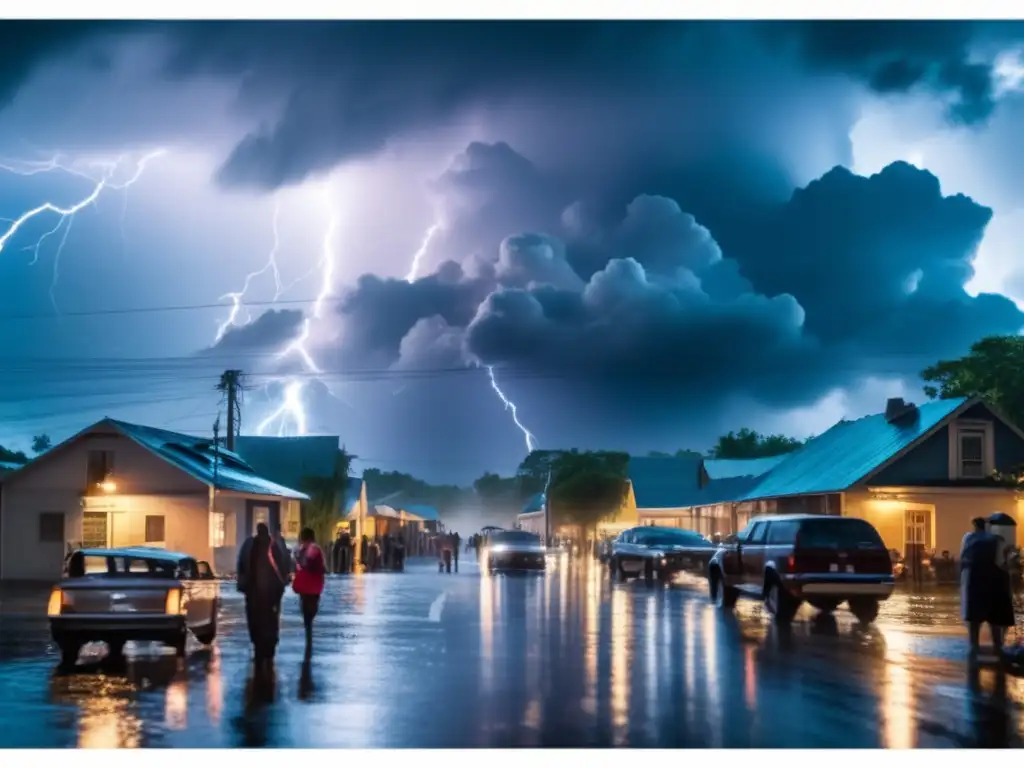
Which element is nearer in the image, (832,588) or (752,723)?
(752,723)

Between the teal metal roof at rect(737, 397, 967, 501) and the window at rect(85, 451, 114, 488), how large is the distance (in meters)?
22.6

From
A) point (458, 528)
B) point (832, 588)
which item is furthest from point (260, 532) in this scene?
point (458, 528)

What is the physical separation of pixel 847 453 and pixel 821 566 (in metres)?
24.5

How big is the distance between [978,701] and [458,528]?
18036cm

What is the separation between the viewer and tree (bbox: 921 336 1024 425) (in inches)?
2157

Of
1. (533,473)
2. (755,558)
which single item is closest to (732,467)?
(755,558)

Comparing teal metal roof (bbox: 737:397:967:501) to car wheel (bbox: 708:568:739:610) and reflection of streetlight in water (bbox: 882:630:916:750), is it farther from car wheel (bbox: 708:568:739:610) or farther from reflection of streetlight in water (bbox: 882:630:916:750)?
reflection of streetlight in water (bbox: 882:630:916:750)

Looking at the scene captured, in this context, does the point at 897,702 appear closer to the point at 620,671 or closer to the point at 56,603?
the point at 620,671

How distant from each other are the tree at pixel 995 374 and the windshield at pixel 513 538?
19705 mm

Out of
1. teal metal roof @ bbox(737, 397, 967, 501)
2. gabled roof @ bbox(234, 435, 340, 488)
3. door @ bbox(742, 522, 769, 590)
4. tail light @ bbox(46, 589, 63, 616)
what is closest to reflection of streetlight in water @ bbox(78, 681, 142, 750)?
tail light @ bbox(46, 589, 63, 616)

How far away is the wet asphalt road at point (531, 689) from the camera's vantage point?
1046 centimetres

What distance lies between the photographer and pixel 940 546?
1631 inches

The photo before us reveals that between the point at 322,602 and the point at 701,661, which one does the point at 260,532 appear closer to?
the point at 701,661

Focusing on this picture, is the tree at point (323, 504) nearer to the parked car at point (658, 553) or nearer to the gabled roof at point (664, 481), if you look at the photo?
the parked car at point (658, 553)
